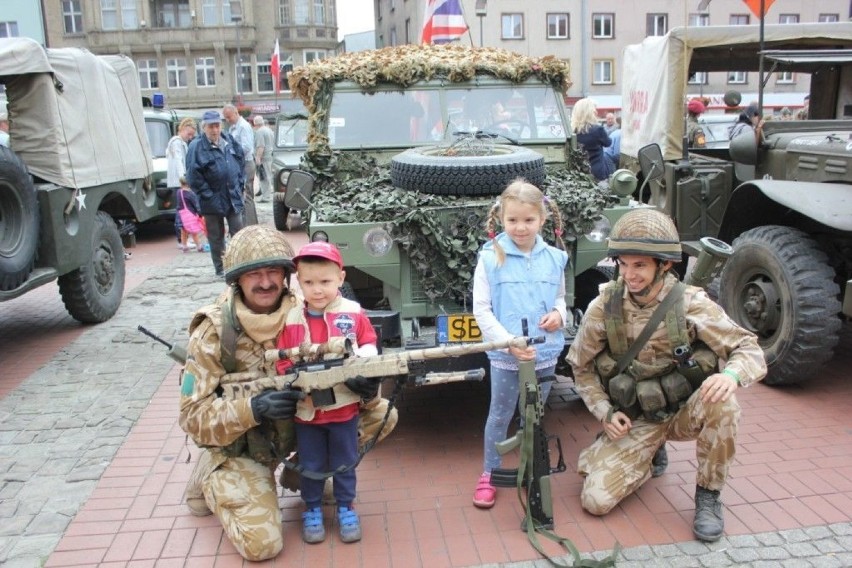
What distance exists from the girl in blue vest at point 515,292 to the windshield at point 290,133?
360 inches

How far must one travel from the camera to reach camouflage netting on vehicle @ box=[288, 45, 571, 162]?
227 inches

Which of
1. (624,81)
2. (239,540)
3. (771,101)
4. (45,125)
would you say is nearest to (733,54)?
(624,81)

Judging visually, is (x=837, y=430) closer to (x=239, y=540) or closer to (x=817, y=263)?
(x=817, y=263)

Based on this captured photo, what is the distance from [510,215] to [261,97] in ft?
154

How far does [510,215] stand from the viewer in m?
3.59

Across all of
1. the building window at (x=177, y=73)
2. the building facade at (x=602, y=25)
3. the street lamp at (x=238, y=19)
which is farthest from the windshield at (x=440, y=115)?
the building window at (x=177, y=73)

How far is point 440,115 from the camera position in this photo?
5750mm

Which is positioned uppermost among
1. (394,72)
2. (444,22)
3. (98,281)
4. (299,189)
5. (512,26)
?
(512,26)

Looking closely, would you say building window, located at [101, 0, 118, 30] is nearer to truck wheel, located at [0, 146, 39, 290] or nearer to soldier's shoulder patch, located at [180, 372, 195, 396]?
truck wheel, located at [0, 146, 39, 290]

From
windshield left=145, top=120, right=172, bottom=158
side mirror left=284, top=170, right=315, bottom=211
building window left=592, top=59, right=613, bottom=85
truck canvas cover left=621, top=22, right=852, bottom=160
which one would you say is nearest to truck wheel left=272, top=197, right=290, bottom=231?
windshield left=145, top=120, right=172, bottom=158

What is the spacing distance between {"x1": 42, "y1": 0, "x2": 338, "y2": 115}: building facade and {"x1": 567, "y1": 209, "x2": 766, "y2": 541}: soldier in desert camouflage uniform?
1751 inches

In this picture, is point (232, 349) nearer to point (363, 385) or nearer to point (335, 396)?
point (335, 396)

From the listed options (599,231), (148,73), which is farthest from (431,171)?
(148,73)

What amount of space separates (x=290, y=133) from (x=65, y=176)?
6.43 m
